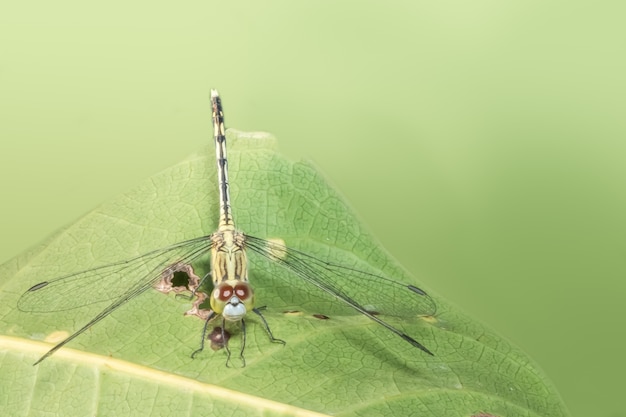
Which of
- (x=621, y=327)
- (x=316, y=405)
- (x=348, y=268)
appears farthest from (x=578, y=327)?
(x=316, y=405)

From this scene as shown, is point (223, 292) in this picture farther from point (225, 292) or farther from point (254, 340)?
point (254, 340)

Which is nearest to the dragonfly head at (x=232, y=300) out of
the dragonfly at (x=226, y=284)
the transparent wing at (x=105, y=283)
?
the dragonfly at (x=226, y=284)

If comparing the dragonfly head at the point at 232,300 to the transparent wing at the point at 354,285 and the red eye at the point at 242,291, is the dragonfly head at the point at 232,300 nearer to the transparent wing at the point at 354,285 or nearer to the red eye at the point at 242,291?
the red eye at the point at 242,291

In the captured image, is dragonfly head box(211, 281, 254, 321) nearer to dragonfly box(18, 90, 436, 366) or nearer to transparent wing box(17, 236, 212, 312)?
dragonfly box(18, 90, 436, 366)

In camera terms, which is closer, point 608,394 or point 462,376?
point 462,376

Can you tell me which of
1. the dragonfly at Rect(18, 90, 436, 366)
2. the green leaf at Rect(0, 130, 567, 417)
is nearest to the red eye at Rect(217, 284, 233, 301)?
the dragonfly at Rect(18, 90, 436, 366)

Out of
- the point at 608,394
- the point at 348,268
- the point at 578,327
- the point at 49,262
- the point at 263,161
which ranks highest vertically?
the point at 263,161

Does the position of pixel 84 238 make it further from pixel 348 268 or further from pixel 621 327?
pixel 621 327
